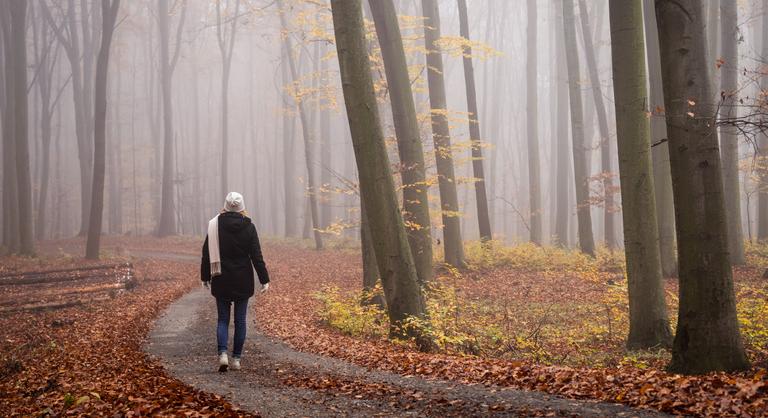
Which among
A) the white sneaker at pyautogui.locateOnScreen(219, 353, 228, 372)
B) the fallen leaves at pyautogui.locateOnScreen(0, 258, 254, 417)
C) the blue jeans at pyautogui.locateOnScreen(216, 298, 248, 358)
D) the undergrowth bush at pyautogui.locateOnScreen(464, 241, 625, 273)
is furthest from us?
the undergrowth bush at pyautogui.locateOnScreen(464, 241, 625, 273)

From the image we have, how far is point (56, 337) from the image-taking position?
10.9 m

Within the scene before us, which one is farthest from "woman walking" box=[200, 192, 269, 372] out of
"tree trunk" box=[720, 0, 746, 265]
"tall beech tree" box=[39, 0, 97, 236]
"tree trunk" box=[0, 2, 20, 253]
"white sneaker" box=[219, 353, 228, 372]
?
"tall beech tree" box=[39, 0, 97, 236]

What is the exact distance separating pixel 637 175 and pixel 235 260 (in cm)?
582

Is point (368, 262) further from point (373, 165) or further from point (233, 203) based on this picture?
point (233, 203)

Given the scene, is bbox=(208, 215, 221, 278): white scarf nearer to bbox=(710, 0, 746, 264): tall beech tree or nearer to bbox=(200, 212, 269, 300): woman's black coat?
bbox=(200, 212, 269, 300): woman's black coat

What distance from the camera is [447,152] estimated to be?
55.9 feet

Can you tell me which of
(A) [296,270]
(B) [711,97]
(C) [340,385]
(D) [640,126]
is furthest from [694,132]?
(A) [296,270]

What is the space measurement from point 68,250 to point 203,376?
24116 millimetres

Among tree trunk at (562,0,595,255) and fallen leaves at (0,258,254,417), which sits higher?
tree trunk at (562,0,595,255)

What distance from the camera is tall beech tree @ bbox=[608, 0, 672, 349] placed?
336 inches

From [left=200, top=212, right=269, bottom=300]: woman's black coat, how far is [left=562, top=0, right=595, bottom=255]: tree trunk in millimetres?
14329

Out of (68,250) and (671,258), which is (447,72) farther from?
(671,258)

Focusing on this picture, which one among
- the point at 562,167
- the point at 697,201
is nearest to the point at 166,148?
the point at 562,167

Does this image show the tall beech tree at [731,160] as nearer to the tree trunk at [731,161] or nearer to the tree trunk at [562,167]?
the tree trunk at [731,161]
